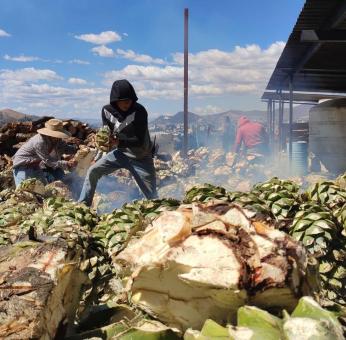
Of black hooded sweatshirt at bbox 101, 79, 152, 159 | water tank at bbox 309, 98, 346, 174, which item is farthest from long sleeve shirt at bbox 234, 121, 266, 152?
black hooded sweatshirt at bbox 101, 79, 152, 159

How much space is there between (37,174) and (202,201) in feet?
17.9

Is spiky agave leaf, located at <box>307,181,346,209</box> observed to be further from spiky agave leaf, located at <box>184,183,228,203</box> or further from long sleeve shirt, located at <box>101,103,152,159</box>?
long sleeve shirt, located at <box>101,103,152,159</box>

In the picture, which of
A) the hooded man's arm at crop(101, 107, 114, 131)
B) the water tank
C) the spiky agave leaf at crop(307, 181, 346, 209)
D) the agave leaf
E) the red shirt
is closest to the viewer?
the agave leaf

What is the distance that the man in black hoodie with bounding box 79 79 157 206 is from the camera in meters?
5.39

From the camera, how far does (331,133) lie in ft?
35.9

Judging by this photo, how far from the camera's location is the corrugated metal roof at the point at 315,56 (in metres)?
6.59

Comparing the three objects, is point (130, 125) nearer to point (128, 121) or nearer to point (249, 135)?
point (128, 121)

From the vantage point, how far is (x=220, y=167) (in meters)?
12.2

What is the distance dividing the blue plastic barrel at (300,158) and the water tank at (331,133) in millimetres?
715

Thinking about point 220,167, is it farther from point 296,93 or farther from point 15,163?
point 296,93

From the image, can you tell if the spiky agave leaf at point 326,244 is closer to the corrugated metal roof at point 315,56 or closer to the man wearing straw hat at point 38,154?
the corrugated metal roof at point 315,56

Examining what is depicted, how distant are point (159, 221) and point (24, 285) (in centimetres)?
39

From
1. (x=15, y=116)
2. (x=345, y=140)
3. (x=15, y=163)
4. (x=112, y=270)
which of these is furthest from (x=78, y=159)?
(x=15, y=116)

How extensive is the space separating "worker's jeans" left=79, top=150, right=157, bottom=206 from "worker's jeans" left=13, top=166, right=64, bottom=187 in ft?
5.86
